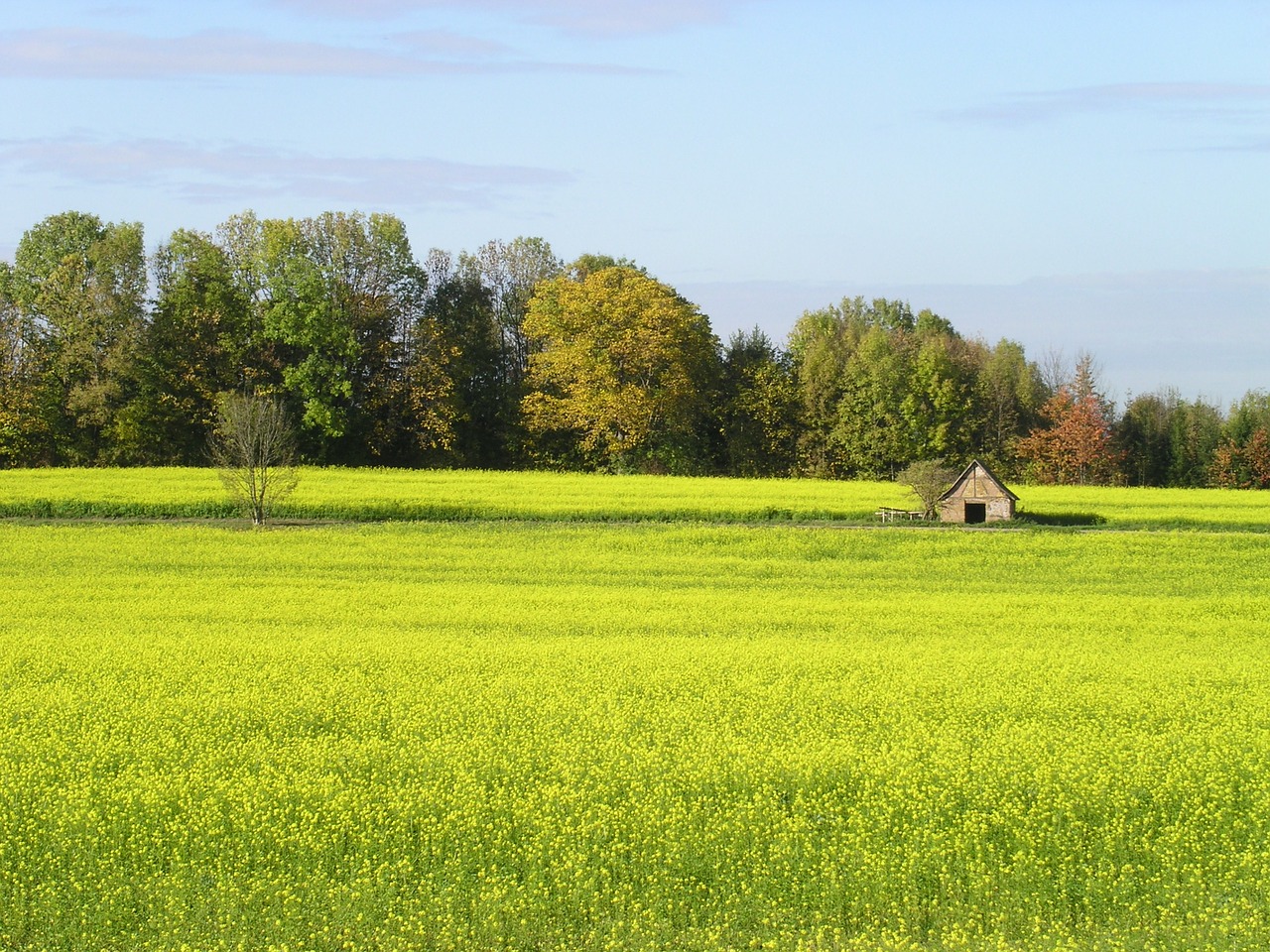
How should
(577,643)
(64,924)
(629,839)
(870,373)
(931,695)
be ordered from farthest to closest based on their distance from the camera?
(870,373), (577,643), (931,695), (629,839), (64,924)

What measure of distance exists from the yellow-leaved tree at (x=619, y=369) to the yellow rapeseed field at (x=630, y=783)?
36045mm

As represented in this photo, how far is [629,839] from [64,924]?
4358 millimetres

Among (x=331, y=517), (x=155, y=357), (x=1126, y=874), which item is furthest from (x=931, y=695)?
(x=155, y=357)

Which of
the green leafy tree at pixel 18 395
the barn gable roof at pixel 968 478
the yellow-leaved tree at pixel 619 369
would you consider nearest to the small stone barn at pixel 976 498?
the barn gable roof at pixel 968 478

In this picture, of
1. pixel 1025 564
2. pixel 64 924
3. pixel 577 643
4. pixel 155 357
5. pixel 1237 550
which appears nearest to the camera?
pixel 64 924

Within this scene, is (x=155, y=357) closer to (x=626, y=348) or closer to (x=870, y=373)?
(x=626, y=348)

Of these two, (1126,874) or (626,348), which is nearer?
(1126,874)

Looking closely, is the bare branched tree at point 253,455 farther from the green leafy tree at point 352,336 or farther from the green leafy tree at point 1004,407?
the green leafy tree at point 1004,407

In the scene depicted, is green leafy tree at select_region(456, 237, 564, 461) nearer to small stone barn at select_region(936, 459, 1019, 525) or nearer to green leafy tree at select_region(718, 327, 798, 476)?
green leafy tree at select_region(718, 327, 798, 476)

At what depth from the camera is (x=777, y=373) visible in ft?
212

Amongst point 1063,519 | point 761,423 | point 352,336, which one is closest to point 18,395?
point 352,336

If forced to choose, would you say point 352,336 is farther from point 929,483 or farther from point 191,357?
point 929,483

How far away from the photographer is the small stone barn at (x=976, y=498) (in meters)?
37.0

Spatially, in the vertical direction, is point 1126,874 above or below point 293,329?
below
